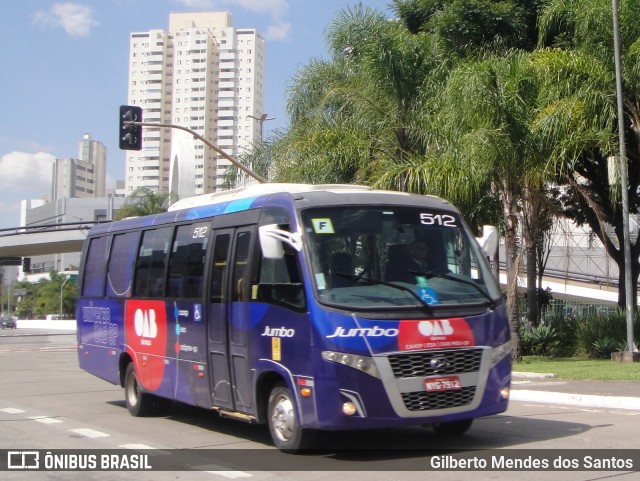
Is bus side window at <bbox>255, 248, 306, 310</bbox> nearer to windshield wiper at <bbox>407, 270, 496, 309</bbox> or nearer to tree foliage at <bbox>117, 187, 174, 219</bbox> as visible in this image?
windshield wiper at <bbox>407, 270, 496, 309</bbox>

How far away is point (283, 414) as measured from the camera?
9.12 m

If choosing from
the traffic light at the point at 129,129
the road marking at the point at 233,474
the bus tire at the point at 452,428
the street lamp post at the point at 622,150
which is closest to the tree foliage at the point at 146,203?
the traffic light at the point at 129,129

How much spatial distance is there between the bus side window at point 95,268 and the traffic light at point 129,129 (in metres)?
8.73

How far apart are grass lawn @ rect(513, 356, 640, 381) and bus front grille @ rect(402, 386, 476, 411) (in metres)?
8.84

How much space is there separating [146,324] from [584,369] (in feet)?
34.6

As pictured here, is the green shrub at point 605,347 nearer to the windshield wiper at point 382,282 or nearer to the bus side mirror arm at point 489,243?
the bus side mirror arm at point 489,243

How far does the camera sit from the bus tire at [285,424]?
8.87 m

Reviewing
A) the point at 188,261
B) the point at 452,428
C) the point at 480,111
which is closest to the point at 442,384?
the point at 452,428

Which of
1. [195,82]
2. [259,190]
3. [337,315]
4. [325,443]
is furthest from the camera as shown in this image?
[195,82]

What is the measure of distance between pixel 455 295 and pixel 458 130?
1148 cm

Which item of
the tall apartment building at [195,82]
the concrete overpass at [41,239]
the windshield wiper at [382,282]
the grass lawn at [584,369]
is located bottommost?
the grass lawn at [584,369]

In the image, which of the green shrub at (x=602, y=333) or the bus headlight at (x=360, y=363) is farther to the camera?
the green shrub at (x=602, y=333)

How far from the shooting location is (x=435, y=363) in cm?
854

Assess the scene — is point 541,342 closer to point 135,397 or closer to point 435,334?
point 135,397
